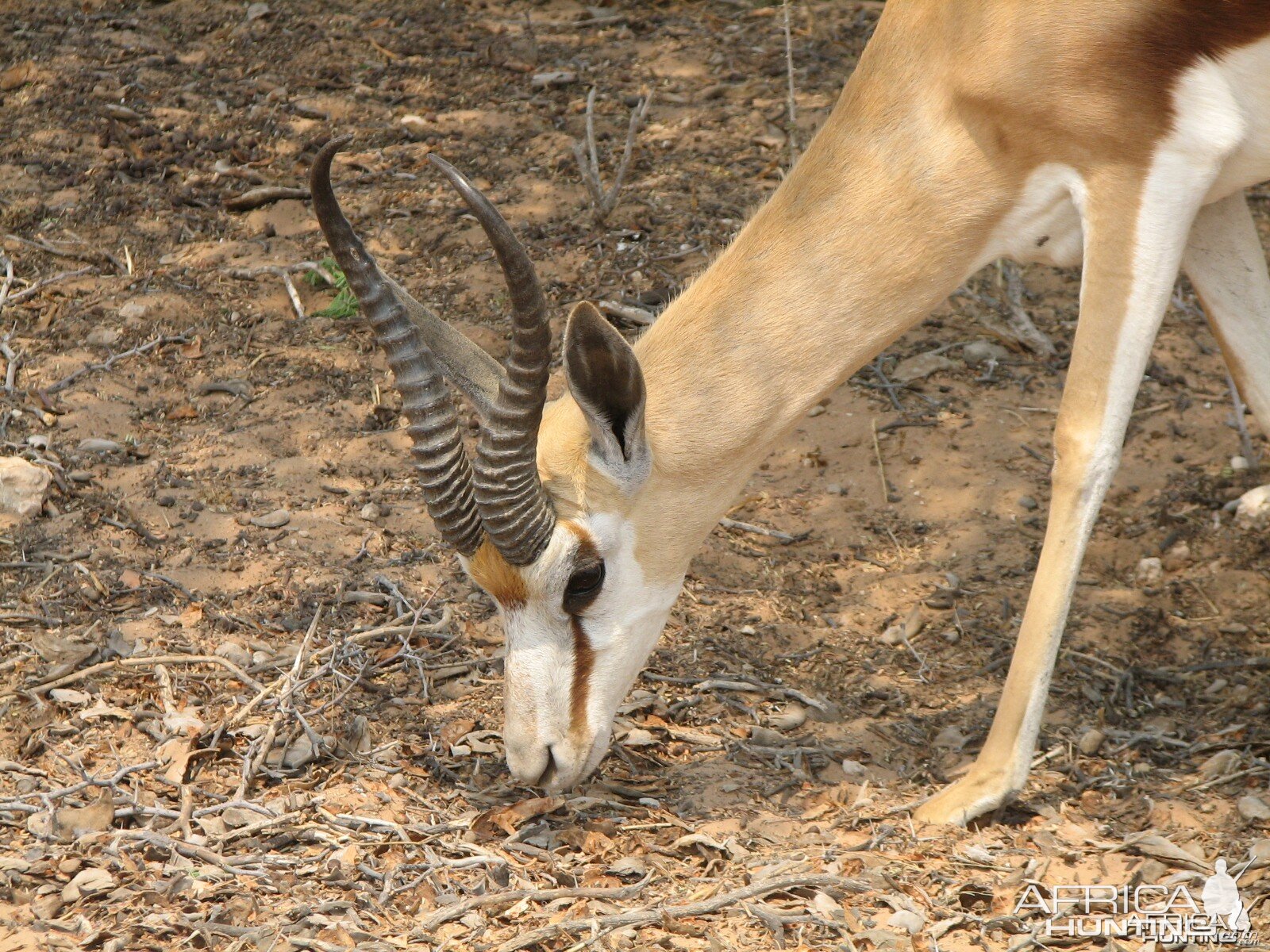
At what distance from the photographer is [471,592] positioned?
17.4 ft

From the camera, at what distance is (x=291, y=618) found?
4988mm

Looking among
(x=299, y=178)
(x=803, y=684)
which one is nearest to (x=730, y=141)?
(x=299, y=178)

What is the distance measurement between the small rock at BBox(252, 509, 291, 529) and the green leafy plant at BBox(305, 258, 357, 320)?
1489mm

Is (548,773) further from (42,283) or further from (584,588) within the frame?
(42,283)

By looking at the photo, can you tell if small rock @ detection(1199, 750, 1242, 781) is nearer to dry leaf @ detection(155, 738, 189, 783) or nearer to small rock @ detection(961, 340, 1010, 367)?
small rock @ detection(961, 340, 1010, 367)

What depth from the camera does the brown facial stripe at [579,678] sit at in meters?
4.11

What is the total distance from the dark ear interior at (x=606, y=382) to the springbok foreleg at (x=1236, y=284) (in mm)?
2247

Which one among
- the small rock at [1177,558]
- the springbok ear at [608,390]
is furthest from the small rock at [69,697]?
the small rock at [1177,558]

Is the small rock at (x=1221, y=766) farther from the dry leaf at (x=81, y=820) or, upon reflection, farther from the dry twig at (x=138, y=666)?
the dry leaf at (x=81, y=820)

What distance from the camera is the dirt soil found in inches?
152

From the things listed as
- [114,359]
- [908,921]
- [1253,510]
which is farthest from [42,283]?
[1253,510]

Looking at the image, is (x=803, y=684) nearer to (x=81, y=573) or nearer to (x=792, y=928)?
(x=792, y=928)

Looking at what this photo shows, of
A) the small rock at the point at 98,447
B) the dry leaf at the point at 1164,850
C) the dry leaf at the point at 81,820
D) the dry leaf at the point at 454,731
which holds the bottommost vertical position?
the dry leaf at the point at 454,731

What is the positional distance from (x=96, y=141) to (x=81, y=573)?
3.54 m
